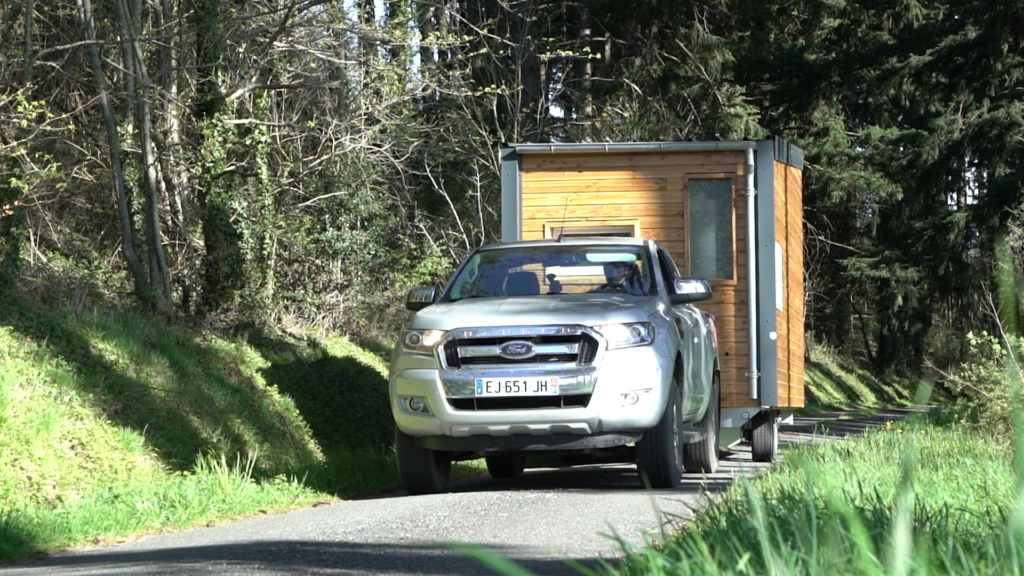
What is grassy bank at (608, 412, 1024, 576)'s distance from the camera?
127 inches

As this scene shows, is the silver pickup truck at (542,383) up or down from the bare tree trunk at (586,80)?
down

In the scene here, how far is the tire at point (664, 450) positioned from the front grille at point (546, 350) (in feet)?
2.40

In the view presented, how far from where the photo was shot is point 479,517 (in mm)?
7965

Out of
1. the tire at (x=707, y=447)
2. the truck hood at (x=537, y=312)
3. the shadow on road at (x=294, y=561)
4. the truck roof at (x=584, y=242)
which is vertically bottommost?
the tire at (x=707, y=447)

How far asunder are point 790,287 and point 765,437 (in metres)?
1.60

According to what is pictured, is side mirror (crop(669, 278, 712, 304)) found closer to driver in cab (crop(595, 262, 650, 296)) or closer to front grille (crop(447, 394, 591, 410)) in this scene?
driver in cab (crop(595, 262, 650, 296))

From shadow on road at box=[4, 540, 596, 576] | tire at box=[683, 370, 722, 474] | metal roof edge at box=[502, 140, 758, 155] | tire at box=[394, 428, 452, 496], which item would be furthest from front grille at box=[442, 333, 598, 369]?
metal roof edge at box=[502, 140, 758, 155]

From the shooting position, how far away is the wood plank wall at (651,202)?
12844 millimetres

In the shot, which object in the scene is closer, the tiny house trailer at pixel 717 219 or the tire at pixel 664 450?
the tire at pixel 664 450

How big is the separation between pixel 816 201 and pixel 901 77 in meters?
11.6

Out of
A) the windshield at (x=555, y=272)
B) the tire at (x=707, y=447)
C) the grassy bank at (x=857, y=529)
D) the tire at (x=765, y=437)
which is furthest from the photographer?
the tire at (x=765, y=437)

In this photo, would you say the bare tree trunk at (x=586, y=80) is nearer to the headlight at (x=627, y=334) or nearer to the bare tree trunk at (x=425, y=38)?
the bare tree trunk at (x=425, y=38)

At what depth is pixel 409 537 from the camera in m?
7.21

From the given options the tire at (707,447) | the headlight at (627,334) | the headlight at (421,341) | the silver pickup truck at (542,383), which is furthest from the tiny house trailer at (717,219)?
the headlight at (421,341)
